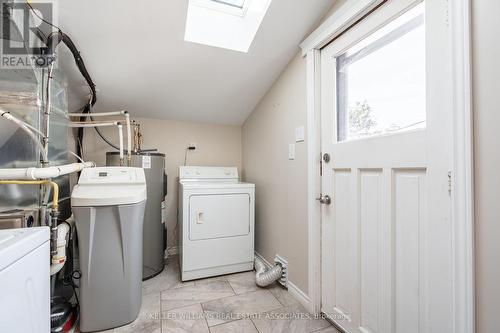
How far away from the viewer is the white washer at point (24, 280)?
22.3 inches

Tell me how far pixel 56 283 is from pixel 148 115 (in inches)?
64.5

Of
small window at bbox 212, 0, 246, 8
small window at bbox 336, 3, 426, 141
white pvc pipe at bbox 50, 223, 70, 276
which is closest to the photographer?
small window at bbox 336, 3, 426, 141

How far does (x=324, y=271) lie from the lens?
4.85 feet

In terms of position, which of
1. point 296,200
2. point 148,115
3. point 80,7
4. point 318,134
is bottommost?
point 296,200

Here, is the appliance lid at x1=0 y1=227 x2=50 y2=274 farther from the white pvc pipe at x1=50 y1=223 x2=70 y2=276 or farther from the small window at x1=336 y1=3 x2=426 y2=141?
the small window at x1=336 y1=3 x2=426 y2=141

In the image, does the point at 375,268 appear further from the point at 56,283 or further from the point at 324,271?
the point at 56,283

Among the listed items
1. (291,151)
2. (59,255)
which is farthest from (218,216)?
(59,255)

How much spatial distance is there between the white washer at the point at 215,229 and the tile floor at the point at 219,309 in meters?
0.14

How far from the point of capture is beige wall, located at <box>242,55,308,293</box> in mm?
1653

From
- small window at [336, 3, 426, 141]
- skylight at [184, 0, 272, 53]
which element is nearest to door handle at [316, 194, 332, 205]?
small window at [336, 3, 426, 141]

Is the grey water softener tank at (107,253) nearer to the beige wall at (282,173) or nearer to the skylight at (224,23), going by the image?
the beige wall at (282,173)

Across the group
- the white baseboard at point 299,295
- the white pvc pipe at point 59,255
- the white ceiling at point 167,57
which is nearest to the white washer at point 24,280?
the white pvc pipe at point 59,255

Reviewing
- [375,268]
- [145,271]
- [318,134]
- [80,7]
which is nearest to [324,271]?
[375,268]

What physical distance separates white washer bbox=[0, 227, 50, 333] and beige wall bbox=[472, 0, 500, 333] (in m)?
1.39
